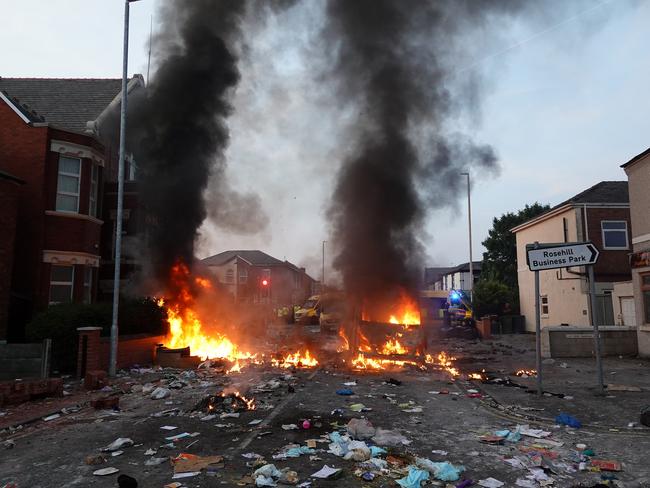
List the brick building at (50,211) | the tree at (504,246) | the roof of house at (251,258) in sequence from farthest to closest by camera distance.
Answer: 1. the roof of house at (251,258)
2. the tree at (504,246)
3. the brick building at (50,211)

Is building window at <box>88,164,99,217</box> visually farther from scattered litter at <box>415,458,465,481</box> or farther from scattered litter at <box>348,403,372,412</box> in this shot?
scattered litter at <box>415,458,465,481</box>

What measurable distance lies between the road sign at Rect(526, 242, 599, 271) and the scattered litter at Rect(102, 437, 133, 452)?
7.04 metres

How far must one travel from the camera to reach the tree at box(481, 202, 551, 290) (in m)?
45.7

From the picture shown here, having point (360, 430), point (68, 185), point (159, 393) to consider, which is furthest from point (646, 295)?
point (68, 185)

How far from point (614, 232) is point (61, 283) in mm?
23351

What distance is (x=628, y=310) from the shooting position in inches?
693

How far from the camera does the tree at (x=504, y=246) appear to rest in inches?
1799

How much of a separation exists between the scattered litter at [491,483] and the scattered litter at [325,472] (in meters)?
1.33

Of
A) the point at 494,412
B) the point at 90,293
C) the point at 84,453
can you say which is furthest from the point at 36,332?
the point at 494,412

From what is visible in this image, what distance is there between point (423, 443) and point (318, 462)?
1.39 m

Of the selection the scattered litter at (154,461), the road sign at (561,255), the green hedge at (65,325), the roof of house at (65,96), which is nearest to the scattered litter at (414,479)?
the scattered litter at (154,461)

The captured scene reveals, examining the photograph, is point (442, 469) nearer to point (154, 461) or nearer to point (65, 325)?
point (154, 461)

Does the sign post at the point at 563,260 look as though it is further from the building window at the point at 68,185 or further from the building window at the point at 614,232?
the building window at the point at 614,232

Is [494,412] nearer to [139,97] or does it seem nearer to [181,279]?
[181,279]
